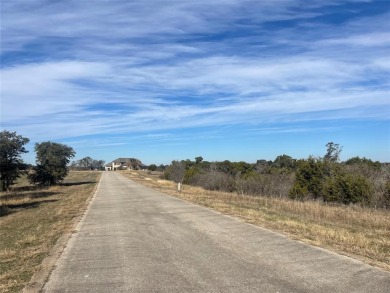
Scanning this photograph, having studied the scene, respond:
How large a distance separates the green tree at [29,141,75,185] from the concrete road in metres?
39.9

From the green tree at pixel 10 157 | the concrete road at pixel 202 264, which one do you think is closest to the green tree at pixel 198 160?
the green tree at pixel 10 157

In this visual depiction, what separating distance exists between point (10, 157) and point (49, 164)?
846 cm

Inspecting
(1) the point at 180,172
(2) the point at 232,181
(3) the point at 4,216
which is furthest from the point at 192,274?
(1) the point at 180,172

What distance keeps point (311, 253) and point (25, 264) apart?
5447mm

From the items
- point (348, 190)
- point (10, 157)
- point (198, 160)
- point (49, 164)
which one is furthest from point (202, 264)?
point (198, 160)

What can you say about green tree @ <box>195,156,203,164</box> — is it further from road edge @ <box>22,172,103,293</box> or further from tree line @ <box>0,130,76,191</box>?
road edge @ <box>22,172,103,293</box>

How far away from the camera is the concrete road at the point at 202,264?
6277mm

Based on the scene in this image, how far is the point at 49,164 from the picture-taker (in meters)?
49.8

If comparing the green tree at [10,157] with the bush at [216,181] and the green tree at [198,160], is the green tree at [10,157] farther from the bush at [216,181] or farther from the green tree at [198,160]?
the green tree at [198,160]

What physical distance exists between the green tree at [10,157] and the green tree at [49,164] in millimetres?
6614

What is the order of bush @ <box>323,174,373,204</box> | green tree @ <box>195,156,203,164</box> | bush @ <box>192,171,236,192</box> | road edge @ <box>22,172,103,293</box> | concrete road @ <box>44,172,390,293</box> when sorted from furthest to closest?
green tree @ <box>195,156,203,164</box>, bush @ <box>192,171,236,192</box>, bush @ <box>323,174,373,204</box>, road edge @ <box>22,172,103,293</box>, concrete road @ <box>44,172,390,293</box>

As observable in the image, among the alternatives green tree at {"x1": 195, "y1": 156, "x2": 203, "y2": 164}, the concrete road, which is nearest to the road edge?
the concrete road

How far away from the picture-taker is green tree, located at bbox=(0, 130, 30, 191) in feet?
132

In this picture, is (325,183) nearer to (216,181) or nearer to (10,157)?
(216,181)
